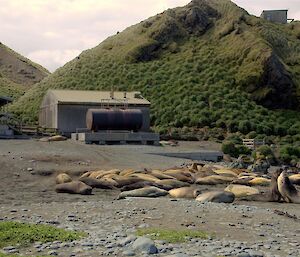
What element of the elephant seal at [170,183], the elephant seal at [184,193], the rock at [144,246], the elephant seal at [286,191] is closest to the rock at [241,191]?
the elephant seal at [286,191]

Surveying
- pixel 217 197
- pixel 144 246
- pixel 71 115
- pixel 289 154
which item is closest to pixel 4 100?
pixel 71 115

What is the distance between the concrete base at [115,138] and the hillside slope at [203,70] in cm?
2191

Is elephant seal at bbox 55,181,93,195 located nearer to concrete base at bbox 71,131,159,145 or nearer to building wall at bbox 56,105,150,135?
concrete base at bbox 71,131,159,145

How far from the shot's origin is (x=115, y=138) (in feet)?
135

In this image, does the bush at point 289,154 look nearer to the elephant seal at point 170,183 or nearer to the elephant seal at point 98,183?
the elephant seal at point 170,183

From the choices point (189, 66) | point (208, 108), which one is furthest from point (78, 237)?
point (189, 66)

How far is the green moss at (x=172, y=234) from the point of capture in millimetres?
11633

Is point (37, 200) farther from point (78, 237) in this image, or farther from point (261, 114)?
point (261, 114)

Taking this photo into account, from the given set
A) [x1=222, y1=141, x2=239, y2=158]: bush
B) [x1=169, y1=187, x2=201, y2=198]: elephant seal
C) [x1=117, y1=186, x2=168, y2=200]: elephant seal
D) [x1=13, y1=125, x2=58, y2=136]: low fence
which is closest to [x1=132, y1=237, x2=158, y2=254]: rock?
[x1=117, y1=186, x2=168, y2=200]: elephant seal

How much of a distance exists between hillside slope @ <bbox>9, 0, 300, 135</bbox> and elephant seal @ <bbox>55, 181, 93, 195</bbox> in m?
43.1

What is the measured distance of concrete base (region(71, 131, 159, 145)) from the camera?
40344 millimetres

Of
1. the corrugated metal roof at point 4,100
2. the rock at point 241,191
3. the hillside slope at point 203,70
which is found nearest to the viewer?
the rock at point 241,191

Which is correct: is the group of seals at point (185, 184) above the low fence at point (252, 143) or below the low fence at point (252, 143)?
above

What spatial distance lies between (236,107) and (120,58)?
22.2 metres
